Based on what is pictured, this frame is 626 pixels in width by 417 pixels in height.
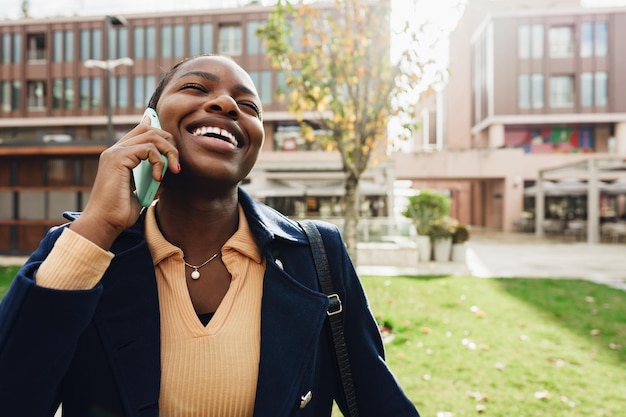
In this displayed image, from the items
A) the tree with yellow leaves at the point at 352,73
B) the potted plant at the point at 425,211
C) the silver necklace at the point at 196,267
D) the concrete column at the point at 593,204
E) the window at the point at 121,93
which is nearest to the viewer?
the silver necklace at the point at 196,267

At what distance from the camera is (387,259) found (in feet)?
48.9

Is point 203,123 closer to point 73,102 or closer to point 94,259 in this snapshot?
point 94,259

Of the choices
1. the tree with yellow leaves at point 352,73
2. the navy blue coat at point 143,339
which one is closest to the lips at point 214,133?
the navy blue coat at point 143,339

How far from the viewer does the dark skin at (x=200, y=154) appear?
1.31 meters

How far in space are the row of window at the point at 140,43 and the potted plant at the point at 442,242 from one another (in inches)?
Answer: 978

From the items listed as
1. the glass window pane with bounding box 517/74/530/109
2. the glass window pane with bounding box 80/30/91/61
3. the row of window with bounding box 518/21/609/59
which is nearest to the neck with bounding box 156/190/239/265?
the glass window pane with bounding box 517/74/530/109

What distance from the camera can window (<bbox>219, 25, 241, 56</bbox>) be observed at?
3641cm

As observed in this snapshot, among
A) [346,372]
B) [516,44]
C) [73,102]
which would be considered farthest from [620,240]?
[73,102]

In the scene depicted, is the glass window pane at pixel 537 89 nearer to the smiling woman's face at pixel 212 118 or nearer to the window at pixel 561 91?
the window at pixel 561 91

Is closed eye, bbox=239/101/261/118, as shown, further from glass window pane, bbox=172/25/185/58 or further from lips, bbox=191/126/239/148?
glass window pane, bbox=172/25/185/58

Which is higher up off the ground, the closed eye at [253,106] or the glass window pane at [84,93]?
the glass window pane at [84,93]

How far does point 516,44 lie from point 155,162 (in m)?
40.1

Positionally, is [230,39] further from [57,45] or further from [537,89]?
[537,89]

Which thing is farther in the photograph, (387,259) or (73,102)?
(73,102)
